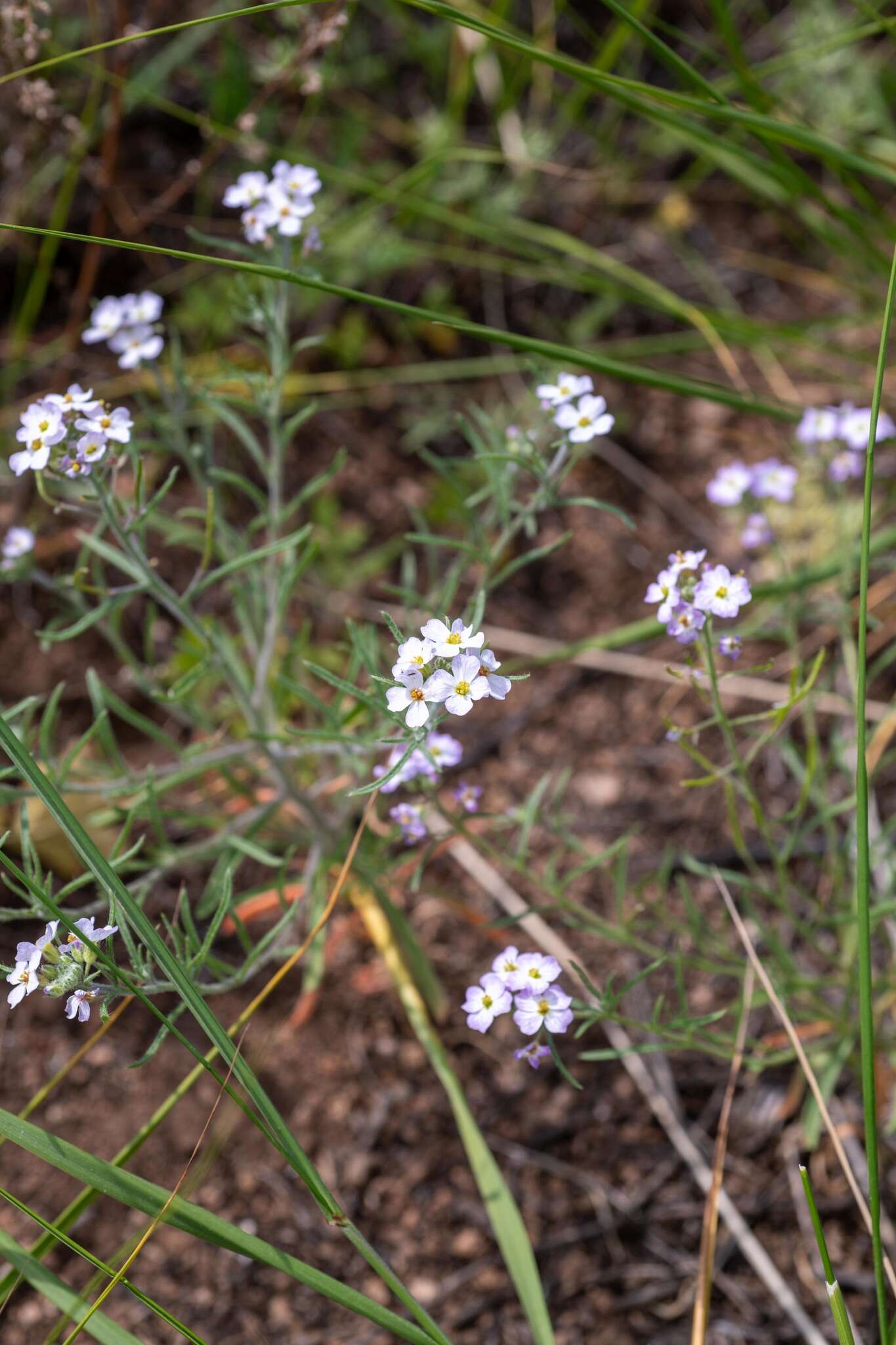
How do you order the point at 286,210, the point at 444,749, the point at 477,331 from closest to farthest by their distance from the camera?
1. the point at 477,331
2. the point at 286,210
3. the point at 444,749

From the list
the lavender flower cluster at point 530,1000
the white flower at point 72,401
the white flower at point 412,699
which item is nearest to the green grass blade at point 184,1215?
the lavender flower cluster at point 530,1000

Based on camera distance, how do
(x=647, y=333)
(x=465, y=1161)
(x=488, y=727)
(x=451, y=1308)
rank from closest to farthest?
(x=451, y=1308)
(x=465, y=1161)
(x=488, y=727)
(x=647, y=333)

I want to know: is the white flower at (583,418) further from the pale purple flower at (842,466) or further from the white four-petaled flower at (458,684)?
the pale purple flower at (842,466)

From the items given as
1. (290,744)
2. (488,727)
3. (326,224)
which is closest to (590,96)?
(326,224)

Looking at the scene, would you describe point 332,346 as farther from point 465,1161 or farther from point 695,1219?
point 695,1219

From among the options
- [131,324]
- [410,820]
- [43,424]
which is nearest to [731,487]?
[410,820]

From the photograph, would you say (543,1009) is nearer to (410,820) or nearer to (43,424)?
(410,820)
